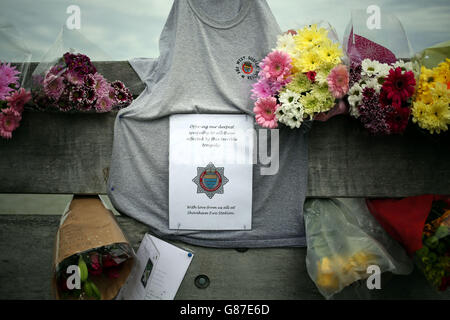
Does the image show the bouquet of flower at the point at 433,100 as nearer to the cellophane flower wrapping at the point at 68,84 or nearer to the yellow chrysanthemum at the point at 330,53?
the yellow chrysanthemum at the point at 330,53

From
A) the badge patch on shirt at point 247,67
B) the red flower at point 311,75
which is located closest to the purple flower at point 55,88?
the badge patch on shirt at point 247,67

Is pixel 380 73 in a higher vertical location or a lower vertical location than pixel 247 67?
lower

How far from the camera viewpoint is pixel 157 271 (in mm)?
2229

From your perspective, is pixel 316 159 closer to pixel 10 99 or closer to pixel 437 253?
pixel 437 253

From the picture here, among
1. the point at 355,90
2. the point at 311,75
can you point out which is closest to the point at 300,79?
the point at 311,75

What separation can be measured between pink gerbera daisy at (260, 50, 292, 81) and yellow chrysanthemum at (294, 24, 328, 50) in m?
0.12

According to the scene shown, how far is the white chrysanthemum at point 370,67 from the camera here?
2.01 metres

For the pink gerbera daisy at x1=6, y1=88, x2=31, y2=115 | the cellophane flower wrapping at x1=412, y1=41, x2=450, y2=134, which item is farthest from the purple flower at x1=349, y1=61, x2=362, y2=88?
the pink gerbera daisy at x1=6, y1=88, x2=31, y2=115

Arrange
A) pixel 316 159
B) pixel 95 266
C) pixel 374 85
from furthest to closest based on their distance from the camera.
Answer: pixel 316 159 → pixel 374 85 → pixel 95 266

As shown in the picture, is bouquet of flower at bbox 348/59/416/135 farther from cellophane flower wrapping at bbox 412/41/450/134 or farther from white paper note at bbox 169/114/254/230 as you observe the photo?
white paper note at bbox 169/114/254/230

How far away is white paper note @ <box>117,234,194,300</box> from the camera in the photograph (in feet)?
7.22

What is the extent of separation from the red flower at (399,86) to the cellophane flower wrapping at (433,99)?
9cm

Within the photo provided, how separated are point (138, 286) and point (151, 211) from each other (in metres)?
0.49

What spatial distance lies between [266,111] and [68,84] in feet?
4.03
